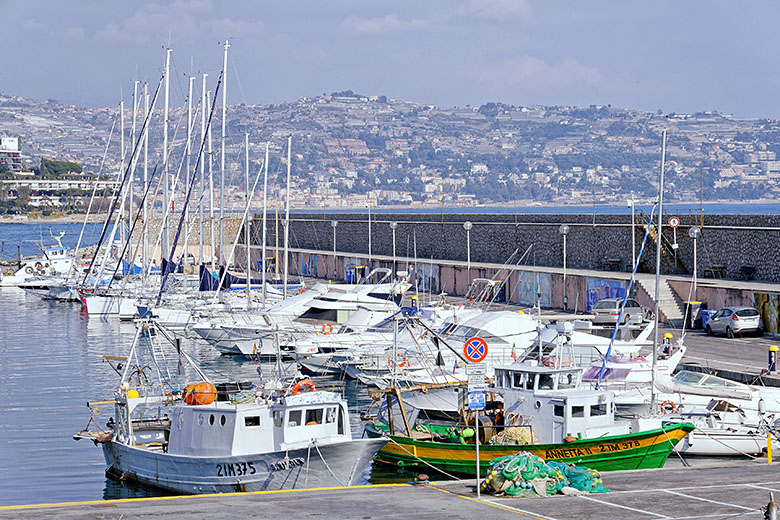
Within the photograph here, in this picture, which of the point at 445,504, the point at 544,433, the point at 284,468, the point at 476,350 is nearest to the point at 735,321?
the point at 544,433

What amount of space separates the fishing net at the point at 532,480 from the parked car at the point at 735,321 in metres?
21.7

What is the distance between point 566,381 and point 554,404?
87 cm

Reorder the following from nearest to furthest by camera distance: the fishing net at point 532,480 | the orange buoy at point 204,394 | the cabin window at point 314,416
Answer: the fishing net at point 532,480 → the cabin window at point 314,416 → the orange buoy at point 204,394

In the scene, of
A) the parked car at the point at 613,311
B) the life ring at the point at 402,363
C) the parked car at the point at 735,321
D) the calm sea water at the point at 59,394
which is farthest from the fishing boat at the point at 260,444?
the parked car at the point at 613,311

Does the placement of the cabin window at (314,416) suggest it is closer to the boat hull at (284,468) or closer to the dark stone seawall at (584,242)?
the boat hull at (284,468)

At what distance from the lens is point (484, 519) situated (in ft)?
52.3

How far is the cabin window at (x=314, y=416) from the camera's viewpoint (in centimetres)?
2156

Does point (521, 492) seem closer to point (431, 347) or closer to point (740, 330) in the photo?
point (431, 347)

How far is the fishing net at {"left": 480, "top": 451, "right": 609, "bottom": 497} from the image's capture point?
1791cm

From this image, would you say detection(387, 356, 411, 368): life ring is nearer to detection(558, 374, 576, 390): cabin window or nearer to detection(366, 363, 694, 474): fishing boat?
detection(366, 363, 694, 474): fishing boat

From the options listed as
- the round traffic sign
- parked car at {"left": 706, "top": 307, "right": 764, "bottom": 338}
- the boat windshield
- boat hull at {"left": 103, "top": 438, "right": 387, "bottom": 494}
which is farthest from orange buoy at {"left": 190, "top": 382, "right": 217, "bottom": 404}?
parked car at {"left": 706, "top": 307, "right": 764, "bottom": 338}

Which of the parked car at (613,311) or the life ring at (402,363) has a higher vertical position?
the parked car at (613,311)

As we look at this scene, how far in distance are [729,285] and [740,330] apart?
11.8 ft

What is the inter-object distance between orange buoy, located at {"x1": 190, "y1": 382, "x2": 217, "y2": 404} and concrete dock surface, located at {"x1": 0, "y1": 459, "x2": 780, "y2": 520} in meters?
4.89
